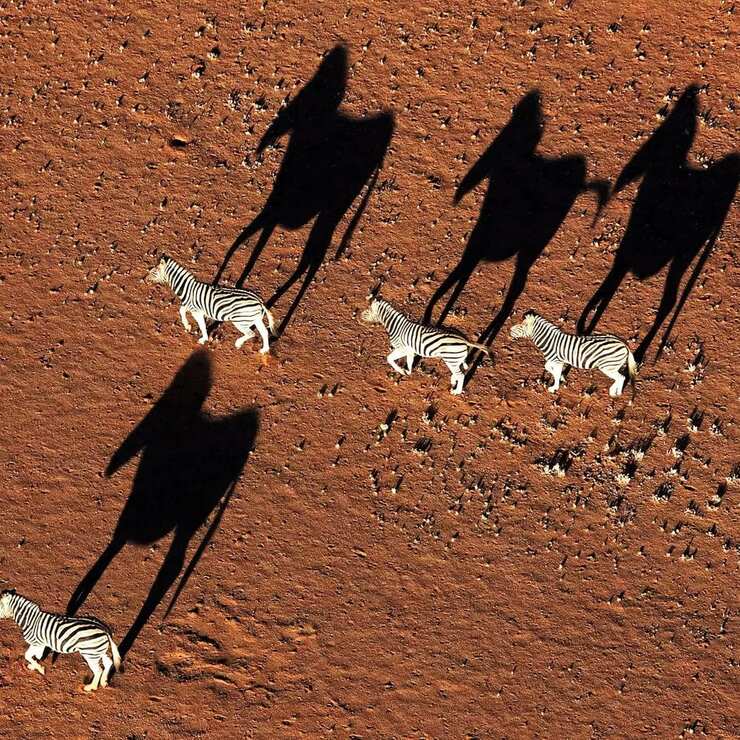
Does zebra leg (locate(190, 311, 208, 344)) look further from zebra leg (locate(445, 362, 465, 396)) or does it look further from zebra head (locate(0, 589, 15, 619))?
zebra head (locate(0, 589, 15, 619))

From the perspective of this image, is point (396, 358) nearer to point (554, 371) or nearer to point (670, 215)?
point (554, 371)

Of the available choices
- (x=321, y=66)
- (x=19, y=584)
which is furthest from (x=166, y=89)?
(x=19, y=584)

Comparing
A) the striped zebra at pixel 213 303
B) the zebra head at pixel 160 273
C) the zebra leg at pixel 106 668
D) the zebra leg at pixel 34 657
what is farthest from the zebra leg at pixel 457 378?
the zebra leg at pixel 34 657

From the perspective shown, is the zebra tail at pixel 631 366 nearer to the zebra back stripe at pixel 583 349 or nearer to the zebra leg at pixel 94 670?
the zebra back stripe at pixel 583 349

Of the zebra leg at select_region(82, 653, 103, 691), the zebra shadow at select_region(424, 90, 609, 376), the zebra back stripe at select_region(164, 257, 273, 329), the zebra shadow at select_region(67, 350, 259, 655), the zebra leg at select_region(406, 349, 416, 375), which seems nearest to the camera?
the zebra leg at select_region(82, 653, 103, 691)

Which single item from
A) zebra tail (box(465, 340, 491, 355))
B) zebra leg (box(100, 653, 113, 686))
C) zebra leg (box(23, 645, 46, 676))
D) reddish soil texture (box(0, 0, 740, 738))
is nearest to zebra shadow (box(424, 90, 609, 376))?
reddish soil texture (box(0, 0, 740, 738))

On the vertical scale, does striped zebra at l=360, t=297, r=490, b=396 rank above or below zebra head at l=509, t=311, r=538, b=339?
below
